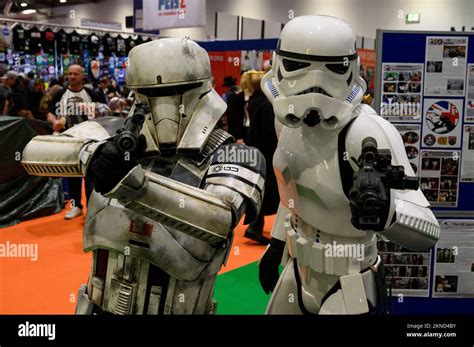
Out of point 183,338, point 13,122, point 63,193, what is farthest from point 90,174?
point 63,193

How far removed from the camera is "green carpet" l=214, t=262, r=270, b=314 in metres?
2.75

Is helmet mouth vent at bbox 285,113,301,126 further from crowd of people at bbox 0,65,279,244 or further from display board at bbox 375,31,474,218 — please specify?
crowd of people at bbox 0,65,279,244

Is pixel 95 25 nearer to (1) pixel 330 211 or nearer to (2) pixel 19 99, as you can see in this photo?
(2) pixel 19 99

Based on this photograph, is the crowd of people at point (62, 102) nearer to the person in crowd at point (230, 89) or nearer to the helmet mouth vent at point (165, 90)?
the person in crowd at point (230, 89)

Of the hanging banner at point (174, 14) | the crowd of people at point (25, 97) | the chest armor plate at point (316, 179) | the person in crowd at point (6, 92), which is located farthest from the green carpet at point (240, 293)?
the person in crowd at point (6, 92)

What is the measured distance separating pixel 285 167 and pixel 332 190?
0.57ft

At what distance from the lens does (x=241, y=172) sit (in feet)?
3.97

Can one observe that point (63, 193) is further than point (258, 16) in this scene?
No

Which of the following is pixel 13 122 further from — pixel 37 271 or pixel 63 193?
pixel 37 271

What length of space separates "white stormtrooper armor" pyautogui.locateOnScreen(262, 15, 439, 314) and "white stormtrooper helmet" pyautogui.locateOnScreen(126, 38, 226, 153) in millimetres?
234

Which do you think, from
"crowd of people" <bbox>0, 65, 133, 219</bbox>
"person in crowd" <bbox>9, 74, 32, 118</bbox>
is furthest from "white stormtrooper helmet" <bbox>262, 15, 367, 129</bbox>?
"person in crowd" <bbox>9, 74, 32, 118</bbox>

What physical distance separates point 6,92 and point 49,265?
80.8 inches

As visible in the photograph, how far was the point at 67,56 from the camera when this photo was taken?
652 centimetres

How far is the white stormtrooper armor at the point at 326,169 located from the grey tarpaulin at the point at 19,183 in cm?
316
